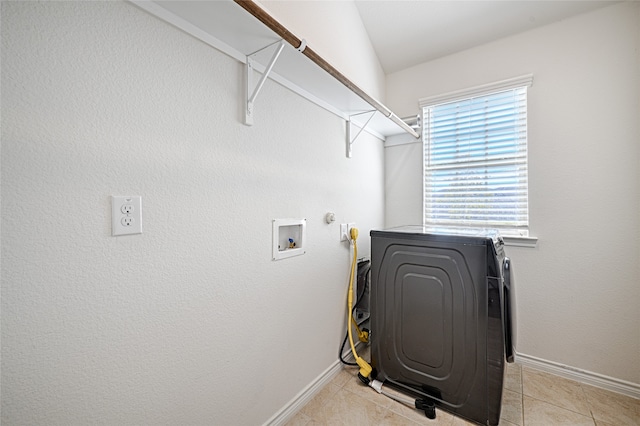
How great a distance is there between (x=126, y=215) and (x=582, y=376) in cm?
277

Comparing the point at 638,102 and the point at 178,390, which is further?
the point at 638,102

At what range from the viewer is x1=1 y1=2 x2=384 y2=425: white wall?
695 mm

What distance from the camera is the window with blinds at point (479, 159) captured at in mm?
1977

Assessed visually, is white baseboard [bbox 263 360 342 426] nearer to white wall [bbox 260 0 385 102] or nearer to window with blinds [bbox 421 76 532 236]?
window with blinds [bbox 421 76 532 236]

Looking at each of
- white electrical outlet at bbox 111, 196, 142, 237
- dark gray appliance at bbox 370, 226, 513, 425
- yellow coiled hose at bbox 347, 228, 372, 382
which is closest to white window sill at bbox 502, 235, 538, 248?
dark gray appliance at bbox 370, 226, 513, 425

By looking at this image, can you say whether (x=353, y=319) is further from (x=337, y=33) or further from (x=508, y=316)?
(x=337, y=33)

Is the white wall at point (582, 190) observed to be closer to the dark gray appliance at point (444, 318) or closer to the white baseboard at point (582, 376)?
the white baseboard at point (582, 376)

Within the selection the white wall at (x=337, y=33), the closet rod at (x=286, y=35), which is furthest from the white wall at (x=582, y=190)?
the closet rod at (x=286, y=35)

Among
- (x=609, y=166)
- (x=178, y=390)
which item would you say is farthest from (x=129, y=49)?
(x=609, y=166)

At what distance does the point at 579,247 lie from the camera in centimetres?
177

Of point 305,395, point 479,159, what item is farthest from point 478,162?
point 305,395

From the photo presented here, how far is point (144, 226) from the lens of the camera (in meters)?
0.90

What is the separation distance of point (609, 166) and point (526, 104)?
0.65 metres

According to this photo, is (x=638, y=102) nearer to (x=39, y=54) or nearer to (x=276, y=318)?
(x=276, y=318)
